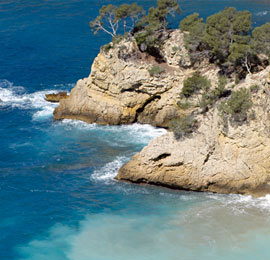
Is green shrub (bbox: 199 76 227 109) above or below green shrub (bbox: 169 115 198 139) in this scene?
above

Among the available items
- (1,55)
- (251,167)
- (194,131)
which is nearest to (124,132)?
(194,131)

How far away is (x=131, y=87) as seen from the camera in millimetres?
59250

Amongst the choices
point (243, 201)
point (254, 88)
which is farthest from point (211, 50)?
point (243, 201)

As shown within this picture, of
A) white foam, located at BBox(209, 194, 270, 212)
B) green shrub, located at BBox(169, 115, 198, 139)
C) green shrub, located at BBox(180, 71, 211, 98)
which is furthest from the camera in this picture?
green shrub, located at BBox(180, 71, 211, 98)

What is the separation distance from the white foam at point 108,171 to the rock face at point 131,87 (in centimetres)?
1004

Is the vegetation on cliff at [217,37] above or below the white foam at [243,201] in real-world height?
above

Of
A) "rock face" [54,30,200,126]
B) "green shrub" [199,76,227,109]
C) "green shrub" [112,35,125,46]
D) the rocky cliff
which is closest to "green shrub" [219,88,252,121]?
the rocky cliff

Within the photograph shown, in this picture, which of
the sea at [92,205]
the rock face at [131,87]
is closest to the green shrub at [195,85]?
the rock face at [131,87]

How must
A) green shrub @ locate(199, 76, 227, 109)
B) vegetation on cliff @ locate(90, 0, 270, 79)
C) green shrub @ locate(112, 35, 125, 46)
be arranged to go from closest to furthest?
green shrub @ locate(199, 76, 227, 109), vegetation on cliff @ locate(90, 0, 270, 79), green shrub @ locate(112, 35, 125, 46)

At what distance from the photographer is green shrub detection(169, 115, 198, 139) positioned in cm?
4503

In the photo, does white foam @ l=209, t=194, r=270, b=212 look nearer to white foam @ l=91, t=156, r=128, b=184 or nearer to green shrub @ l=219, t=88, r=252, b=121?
green shrub @ l=219, t=88, r=252, b=121

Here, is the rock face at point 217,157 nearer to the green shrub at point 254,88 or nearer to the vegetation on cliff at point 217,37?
the green shrub at point 254,88

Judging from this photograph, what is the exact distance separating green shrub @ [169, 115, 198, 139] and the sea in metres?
5.58

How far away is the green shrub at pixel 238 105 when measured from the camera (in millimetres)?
43156
